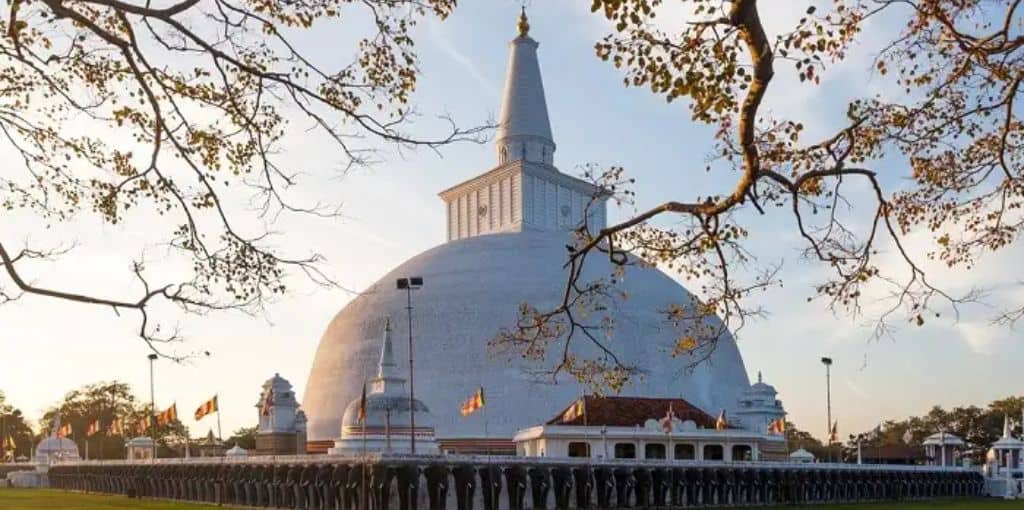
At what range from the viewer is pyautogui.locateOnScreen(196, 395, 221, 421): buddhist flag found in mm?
53188

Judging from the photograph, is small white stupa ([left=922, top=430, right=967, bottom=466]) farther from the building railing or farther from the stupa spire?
the stupa spire

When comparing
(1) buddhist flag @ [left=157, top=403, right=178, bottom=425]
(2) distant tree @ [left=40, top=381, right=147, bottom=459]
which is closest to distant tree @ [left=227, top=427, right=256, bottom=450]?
(2) distant tree @ [left=40, top=381, right=147, bottom=459]

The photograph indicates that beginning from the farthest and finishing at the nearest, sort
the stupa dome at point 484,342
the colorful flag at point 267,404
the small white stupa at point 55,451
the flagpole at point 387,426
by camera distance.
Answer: the small white stupa at point 55,451 < the colorful flag at point 267,404 < the stupa dome at point 484,342 < the flagpole at point 387,426

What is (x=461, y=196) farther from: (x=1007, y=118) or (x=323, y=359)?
(x=1007, y=118)

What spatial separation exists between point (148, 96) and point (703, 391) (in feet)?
177

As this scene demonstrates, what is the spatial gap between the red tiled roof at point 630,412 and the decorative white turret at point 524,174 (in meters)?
21.2

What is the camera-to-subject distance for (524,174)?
239ft

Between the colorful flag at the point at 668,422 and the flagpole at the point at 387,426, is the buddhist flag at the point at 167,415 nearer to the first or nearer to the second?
the flagpole at the point at 387,426

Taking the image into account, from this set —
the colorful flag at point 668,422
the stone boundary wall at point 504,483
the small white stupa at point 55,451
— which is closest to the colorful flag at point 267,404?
the stone boundary wall at point 504,483

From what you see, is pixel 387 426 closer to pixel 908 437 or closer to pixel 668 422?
pixel 668 422

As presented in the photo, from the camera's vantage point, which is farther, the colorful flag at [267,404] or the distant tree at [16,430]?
the distant tree at [16,430]

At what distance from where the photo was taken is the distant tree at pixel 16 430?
10494 centimetres

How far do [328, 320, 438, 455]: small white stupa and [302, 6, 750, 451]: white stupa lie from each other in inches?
199

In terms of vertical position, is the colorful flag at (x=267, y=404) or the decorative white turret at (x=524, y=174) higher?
the decorative white turret at (x=524, y=174)
